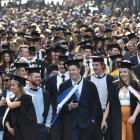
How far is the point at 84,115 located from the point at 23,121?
3.69 ft

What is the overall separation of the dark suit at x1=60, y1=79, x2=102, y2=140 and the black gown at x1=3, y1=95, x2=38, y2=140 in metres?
0.74

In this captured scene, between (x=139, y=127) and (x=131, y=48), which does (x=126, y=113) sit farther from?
(x=131, y=48)

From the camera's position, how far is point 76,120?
40.6 feet

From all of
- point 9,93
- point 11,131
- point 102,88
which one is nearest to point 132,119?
point 102,88

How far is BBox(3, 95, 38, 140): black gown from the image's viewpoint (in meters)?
11.8

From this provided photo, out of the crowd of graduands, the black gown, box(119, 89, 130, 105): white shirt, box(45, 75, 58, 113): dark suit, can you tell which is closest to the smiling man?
the crowd of graduands

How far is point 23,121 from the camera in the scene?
38.9ft

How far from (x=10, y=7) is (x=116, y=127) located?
3965 centimetres

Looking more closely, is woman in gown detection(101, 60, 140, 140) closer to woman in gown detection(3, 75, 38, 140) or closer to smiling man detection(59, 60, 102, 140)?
smiling man detection(59, 60, 102, 140)

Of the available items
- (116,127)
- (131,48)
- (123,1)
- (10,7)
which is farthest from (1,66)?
(10,7)

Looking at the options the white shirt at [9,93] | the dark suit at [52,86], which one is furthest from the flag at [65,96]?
the dark suit at [52,86]

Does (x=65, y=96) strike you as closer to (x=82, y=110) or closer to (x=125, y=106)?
(x=82, y=110)

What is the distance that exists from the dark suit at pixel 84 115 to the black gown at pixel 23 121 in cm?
74

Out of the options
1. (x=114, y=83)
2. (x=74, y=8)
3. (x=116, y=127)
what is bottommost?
(x=116, y=127)
